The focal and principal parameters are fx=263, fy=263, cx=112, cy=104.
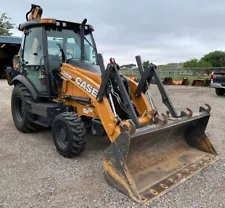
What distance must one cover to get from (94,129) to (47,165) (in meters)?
0.90

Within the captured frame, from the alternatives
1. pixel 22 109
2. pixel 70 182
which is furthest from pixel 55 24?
pixel 70 182

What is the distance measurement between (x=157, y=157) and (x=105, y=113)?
1.00m

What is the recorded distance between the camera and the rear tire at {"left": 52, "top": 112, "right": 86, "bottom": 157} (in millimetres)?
3982

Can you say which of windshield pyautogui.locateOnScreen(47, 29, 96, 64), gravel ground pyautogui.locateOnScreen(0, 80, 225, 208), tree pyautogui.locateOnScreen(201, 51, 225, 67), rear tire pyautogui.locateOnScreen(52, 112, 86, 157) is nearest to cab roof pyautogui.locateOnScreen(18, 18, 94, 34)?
windshield pyautogui.locateOnScreen(47, 29, 96, 64)

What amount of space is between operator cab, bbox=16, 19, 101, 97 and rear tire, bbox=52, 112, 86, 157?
3.22 ft

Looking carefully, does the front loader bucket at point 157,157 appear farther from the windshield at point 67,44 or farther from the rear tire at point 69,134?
the windshield at point 67,44

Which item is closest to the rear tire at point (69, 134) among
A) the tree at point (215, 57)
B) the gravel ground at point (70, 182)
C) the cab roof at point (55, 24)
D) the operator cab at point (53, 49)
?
the gravel ground at point (70, 182)

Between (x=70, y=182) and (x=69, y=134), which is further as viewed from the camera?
(x=69, y=134)

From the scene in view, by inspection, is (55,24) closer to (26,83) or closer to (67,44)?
(67,44)

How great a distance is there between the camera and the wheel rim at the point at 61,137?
4207 mm

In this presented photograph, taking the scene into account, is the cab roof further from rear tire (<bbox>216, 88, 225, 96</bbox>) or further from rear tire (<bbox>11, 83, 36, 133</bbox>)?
rear tire (<bbox>216, 88, 225, 96</bbox>)

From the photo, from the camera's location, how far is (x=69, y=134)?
4.00 meters

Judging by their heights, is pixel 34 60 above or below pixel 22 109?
above

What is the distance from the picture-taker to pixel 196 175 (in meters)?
3.63
